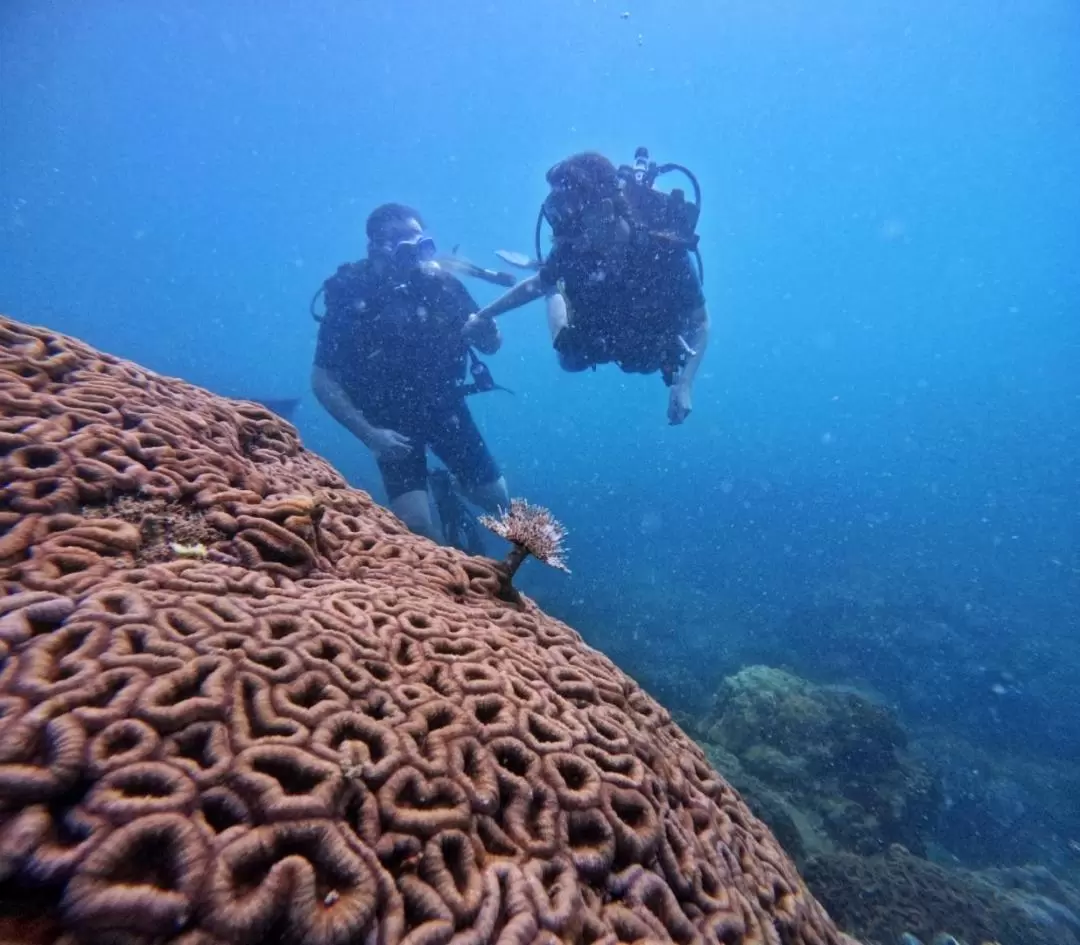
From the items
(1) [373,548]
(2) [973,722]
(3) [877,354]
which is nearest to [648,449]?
(2) [973,722]

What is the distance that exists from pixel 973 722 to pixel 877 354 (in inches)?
7521

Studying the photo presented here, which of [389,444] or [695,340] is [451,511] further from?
[695,340]

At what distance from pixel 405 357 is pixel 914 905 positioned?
1069 cm

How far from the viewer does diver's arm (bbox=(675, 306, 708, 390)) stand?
31.0 feet

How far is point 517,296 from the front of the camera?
9.80m

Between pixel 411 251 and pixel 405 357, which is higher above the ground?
pixel 411 251

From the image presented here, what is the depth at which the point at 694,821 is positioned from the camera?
111 inches

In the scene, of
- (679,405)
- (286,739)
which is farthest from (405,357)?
(286,739)

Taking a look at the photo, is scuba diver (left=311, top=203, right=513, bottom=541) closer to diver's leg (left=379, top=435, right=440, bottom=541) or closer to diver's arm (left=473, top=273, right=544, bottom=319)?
diver's leg (left=379, top=435, right=440, bottom=541)

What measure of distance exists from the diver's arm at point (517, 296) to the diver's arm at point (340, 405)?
2.73 meters

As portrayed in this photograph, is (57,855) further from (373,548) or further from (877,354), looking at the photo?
(877,354)

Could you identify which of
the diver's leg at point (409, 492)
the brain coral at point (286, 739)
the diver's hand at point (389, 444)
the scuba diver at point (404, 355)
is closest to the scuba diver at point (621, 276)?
the scuba diver at point (404, 355)

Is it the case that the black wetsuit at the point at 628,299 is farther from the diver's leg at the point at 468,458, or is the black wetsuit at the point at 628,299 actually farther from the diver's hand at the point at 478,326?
the diver's leg at the point at 468,458

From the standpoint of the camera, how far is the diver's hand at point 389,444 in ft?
30.9
